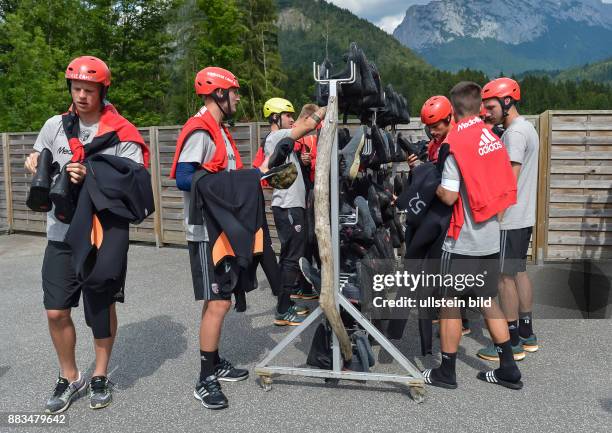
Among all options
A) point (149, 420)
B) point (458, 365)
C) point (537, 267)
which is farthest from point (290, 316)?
point (537, 267)

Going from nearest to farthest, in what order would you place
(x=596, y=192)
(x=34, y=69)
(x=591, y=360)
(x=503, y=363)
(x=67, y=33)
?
(x=503, y=363) → (x=591, y=360) → (x=596, y=192) → (x=34, y=69) → (x=67, y=33)

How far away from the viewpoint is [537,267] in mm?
6895

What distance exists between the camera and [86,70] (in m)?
3.05

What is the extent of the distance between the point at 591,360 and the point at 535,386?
0.74 meters

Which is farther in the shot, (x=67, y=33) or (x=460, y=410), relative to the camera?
(x=67, y=33)

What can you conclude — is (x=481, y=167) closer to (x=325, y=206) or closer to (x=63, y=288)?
(x=325, y=206)

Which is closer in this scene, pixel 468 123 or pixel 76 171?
pixel 76 171

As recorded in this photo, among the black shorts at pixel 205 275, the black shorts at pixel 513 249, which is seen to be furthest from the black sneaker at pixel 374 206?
the black shorts at pixel 205 275

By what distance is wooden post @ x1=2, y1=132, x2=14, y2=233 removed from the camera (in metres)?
10.4

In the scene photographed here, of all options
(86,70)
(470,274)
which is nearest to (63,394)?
(86,70)

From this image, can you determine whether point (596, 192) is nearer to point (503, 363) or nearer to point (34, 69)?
point (503, 363)

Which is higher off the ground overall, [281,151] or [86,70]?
[86,70]

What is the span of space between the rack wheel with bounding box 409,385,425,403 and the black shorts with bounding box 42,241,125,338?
195 cm

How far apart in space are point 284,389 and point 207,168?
157cm
